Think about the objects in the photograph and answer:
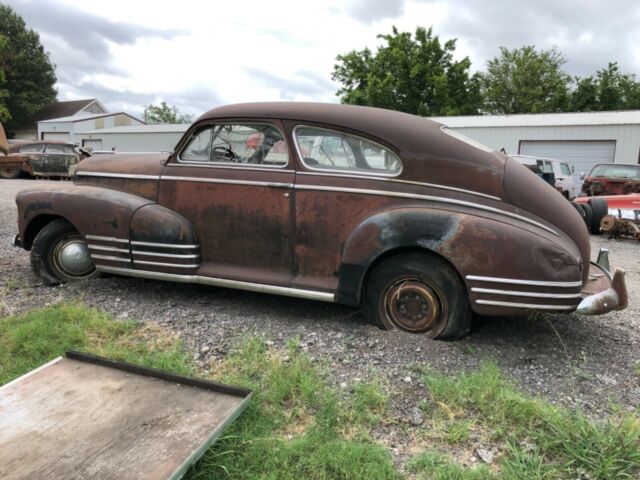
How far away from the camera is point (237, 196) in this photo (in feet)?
12.9

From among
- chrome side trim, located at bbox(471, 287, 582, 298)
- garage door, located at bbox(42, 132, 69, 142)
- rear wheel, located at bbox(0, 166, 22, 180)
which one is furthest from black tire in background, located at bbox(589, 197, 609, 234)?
garage door, located at bbox(42, 132, 69, 142)

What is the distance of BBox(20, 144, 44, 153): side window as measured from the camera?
17453 millimetres

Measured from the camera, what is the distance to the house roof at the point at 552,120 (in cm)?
1989

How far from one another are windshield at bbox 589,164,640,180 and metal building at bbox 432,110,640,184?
657cm

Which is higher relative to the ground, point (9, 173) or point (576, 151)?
point (576, 151)

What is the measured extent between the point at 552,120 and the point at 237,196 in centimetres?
2147

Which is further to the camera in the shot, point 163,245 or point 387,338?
point 163,245

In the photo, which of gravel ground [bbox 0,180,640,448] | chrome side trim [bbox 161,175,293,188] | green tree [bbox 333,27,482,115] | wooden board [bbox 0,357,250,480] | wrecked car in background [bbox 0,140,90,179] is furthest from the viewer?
green tree [bbox 333,27,482,115]

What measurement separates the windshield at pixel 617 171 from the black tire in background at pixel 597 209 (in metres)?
4.51

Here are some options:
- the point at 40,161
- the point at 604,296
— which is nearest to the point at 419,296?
the point at 604,296

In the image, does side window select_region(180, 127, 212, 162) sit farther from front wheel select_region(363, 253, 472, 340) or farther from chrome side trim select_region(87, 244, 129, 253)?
front wheel select_region(363, 253, 472, 340)

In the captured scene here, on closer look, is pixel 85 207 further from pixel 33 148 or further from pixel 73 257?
pixel 33 148

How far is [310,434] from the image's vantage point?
242 cm

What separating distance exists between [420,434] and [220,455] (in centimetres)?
102
